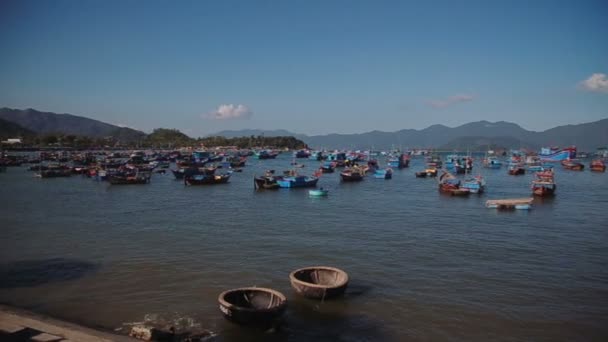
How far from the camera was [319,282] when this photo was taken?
15594 millimetres

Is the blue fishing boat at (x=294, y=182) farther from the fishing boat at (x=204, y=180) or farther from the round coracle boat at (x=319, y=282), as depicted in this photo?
the round coracle boat at (x=319, y=282)

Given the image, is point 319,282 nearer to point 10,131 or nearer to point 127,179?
point 127,179

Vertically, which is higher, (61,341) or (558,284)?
(61,341)

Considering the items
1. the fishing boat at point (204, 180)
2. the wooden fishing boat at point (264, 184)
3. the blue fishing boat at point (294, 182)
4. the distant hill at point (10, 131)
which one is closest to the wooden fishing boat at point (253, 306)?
the wooden fishing boat at point (264, 184)

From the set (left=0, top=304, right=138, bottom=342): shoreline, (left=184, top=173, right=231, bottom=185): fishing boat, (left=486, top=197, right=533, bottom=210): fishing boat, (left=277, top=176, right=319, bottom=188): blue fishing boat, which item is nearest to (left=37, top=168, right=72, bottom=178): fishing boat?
(left=184, top=173, right=231, bottom=185): fishing boat

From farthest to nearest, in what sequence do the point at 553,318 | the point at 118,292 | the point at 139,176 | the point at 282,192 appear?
1. the point at 139,176
2. the point at 282,192
3. the point at 118,292
4. the point at 553,318

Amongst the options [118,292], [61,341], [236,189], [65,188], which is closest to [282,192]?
[236,189]

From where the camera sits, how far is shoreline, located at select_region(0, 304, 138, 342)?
9.73 metres

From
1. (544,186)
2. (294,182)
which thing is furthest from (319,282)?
(544,186)

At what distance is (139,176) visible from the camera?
2175 inches

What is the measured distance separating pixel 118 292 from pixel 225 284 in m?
3.90

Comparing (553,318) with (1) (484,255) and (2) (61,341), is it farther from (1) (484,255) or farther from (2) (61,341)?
(2) (61,341)

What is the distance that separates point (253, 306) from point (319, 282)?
10.3ft

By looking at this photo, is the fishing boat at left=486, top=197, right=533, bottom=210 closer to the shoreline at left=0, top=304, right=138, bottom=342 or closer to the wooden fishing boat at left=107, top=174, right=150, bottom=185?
the shoreline at left=0, top=304, right=138, bottom=342
